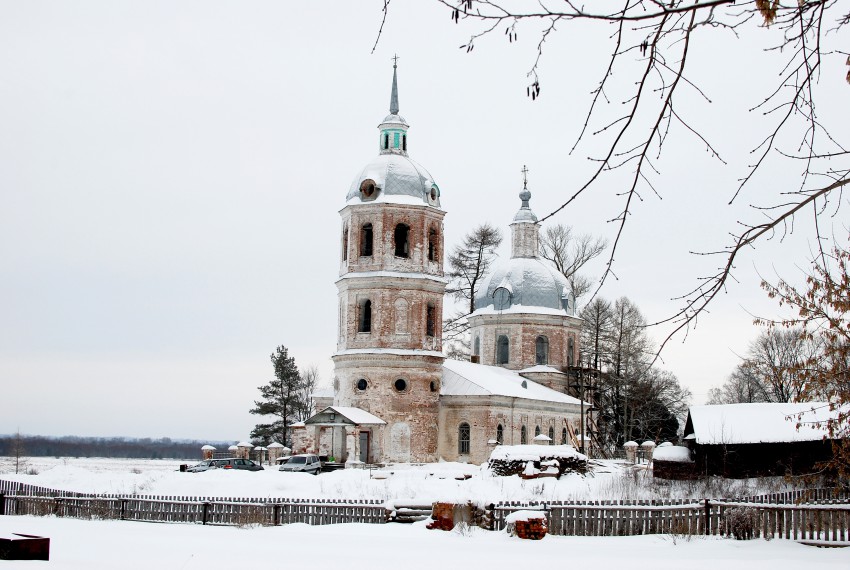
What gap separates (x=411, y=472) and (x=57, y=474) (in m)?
14.2

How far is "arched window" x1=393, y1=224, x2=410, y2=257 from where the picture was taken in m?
45.1

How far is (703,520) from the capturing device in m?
19.1

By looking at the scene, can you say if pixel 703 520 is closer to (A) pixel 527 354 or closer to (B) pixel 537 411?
(B) pixel 537 411

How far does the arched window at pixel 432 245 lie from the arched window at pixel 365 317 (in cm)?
349

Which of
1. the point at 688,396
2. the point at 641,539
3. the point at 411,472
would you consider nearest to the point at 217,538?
the point at 641,539

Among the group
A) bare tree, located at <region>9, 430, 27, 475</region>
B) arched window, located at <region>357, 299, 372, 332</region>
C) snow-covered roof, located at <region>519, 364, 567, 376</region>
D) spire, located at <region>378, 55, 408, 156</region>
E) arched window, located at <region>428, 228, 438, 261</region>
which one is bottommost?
bare tree, located at <region>9, 430, 27, 475</region>

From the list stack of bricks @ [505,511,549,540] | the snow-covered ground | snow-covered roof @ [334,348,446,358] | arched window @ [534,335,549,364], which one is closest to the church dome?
snow-covered roof @ [334,348,446,358]

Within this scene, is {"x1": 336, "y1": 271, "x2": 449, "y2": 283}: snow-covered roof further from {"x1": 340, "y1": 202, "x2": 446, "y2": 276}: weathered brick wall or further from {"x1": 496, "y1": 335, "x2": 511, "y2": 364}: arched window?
{"x1": 496, "y1": 335, "x2": 511, "y2": 364}: arched window

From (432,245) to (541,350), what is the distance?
506 inches

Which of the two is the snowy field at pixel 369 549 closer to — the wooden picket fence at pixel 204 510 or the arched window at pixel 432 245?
the wooden picket fence at pixel 204 510

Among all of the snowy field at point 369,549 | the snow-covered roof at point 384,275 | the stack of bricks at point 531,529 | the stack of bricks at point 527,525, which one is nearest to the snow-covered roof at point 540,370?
the snow-covered roof at point 384,275

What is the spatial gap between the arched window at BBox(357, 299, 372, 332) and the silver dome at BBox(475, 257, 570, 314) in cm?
1281

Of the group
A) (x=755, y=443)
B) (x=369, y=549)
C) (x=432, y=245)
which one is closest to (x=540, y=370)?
(x=432, y=245)

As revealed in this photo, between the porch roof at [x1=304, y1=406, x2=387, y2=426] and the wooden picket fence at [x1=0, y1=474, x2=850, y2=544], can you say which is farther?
the porch roof at [x1=304, y1=406, x2=387, y2=426]
